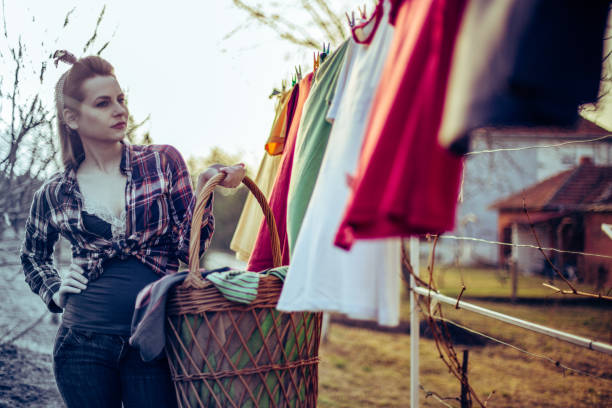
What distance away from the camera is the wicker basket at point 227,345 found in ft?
4.14

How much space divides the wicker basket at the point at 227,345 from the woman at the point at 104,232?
0.21 meters

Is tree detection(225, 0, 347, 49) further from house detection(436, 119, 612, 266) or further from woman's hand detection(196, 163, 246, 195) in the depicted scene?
woman's hand detection(196, 163, 246, 195)

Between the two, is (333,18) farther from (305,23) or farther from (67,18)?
(67,18)

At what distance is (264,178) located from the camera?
2.29m

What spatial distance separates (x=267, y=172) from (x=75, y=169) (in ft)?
2.81

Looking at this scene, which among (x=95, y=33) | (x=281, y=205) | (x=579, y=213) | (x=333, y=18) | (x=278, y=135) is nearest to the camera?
(x=281, y=205)

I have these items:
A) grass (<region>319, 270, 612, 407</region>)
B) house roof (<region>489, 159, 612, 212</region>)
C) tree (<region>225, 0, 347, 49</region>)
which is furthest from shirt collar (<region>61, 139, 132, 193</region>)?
tree (<region>225, 0, 347, 49</region>)

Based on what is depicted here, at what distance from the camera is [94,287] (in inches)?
58.9

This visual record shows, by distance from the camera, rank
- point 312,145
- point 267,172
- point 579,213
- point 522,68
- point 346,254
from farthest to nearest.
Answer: point 579,213 < point 267,172 < point 312,145 < point 346,254 < point 522,68

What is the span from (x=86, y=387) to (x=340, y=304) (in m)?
0.86

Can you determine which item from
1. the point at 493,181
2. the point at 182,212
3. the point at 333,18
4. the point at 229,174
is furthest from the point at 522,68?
Answer: the point at 493,181

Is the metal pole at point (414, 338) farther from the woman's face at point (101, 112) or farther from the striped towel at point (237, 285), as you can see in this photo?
the woman's face at point (101, 112)

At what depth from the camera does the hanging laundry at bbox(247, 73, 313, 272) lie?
1758 millimetres

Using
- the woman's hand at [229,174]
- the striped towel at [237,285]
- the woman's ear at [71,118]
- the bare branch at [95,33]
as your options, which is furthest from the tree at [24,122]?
the striped towel at [237,285]
